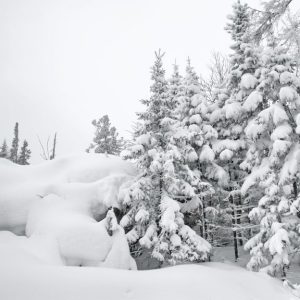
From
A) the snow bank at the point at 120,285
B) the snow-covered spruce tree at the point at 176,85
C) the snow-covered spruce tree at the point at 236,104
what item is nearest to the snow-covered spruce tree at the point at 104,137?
the snow-covered spruce tree at the point at 176,85

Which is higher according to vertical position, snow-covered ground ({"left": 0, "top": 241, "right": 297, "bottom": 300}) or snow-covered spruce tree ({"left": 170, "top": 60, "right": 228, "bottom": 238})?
snow-covered spruce tree ({"left": 170, "top": 60, "right": 228, "bottom": 238})

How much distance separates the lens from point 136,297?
793 centimetres

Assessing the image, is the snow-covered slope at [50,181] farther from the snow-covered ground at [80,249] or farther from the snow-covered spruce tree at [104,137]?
the snow-covered spruce tree at [104,137]

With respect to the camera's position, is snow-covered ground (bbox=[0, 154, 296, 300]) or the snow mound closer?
snow-covered ground (bbox=[0, 154, 296, 300])

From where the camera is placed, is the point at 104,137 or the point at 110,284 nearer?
the point at 110,284

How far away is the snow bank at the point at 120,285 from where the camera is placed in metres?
7.05

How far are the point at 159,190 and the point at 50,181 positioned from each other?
5817mm

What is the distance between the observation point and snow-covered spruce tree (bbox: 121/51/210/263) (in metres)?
13.6

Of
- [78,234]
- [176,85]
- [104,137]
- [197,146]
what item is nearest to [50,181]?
[78,234]

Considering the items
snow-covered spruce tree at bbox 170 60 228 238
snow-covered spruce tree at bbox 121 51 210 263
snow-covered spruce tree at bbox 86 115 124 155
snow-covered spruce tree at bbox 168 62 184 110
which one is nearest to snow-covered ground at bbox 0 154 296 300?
snow-covered spruce tree at bbox 121 51 210 263

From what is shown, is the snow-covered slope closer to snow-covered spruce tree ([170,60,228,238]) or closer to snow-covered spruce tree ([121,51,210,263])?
snow-covered spruce tree ([121,51,210,263])

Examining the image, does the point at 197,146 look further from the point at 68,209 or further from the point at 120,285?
the point at 120,285

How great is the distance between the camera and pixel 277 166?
48.1 ft

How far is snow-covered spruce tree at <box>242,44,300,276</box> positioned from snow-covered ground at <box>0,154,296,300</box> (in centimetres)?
158
